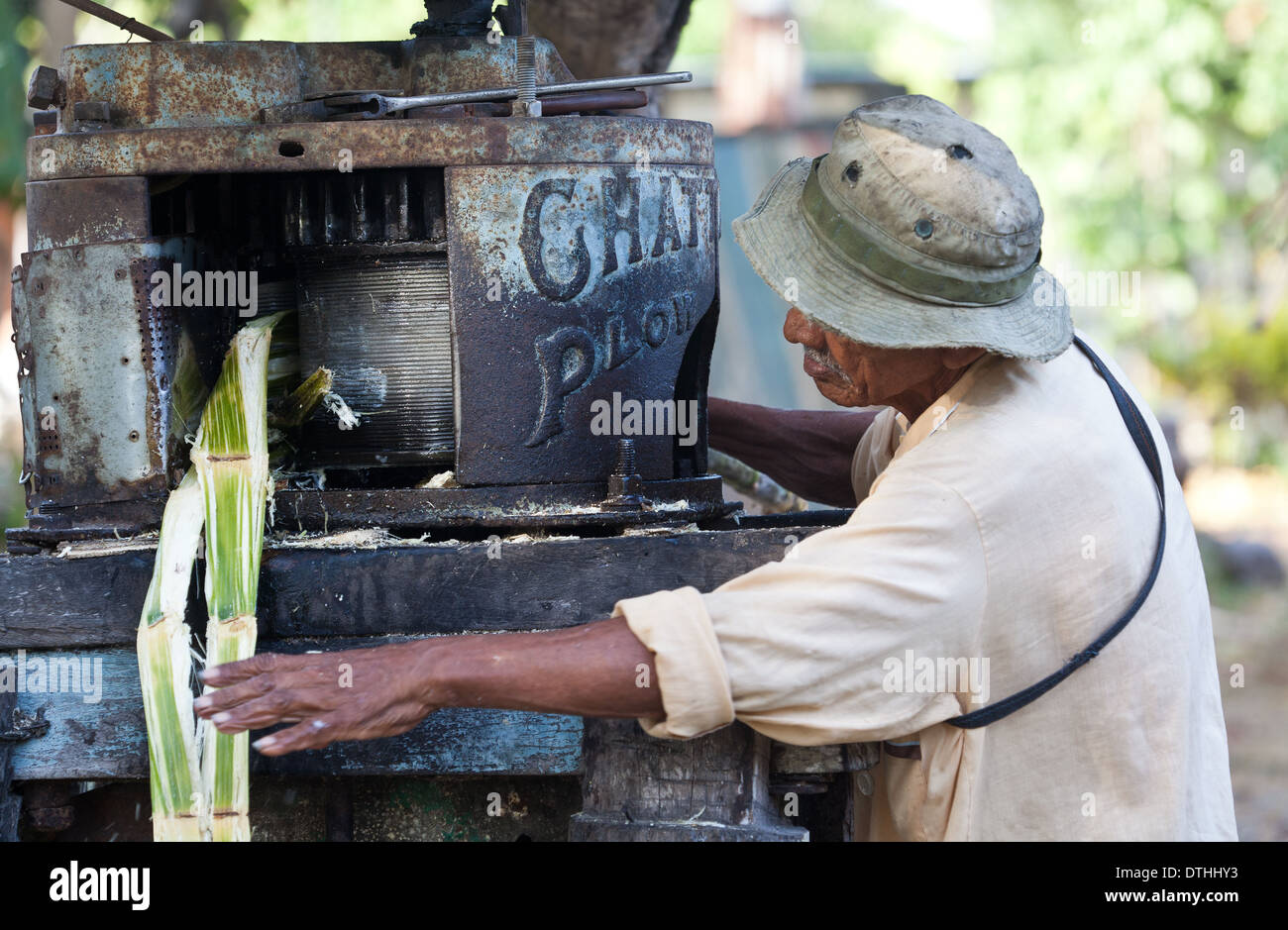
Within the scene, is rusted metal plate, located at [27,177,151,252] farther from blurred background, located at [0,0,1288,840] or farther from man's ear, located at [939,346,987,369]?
blurred background, located at [0,0,1288,840]

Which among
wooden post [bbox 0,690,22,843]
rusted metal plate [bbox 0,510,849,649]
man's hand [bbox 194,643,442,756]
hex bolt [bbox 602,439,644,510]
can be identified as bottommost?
wooden post [bbox 0,690,22,843]

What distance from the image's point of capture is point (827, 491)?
334cm

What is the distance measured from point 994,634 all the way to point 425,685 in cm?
84

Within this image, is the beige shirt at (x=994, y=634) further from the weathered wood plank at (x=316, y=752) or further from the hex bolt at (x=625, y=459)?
the hex bolt at (x=625, y=459)

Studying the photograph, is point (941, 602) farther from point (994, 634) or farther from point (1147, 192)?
point (1147, 192)

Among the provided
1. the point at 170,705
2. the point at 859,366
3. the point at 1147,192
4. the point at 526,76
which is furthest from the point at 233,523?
the point at 1147,192

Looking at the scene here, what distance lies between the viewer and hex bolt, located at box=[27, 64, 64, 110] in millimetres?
2512

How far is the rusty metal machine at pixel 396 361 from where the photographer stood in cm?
227

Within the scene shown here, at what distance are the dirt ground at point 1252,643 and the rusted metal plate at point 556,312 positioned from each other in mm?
4197

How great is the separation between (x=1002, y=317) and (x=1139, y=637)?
0.54 m

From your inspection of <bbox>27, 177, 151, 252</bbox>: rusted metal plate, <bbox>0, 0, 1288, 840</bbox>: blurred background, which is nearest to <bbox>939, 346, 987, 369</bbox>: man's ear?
<bbox>27, 177, 151, 252</bbox>: rusted metal plate
